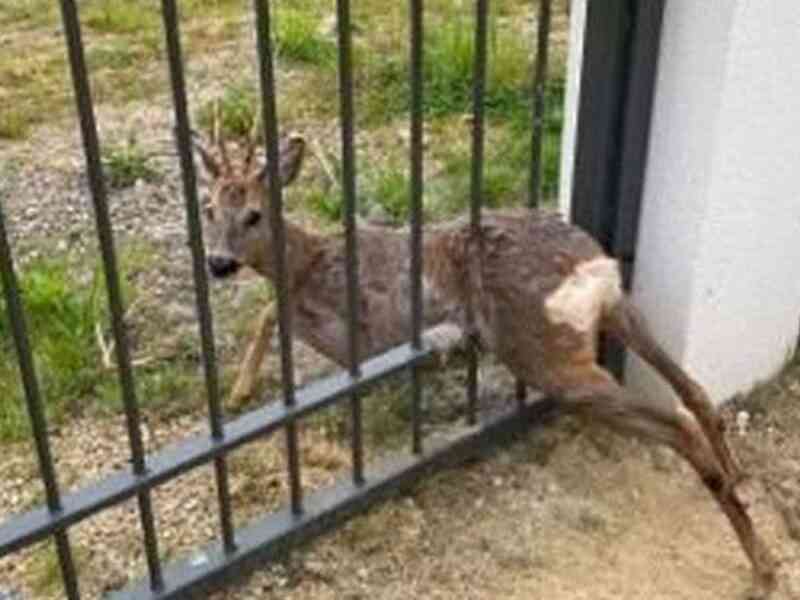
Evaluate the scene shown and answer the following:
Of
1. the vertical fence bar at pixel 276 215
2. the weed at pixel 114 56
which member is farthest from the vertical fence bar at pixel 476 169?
the weed at pixel 114 56

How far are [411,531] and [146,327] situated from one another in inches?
44.6

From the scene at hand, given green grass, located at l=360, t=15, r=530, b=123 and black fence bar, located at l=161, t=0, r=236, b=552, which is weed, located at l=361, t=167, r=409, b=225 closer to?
green grass, located at l=360, t=15, r=530, b=123

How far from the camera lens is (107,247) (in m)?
2.83

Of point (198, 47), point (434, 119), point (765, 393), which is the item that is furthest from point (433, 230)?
point (198, 47)

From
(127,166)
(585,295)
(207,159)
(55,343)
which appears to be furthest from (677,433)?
(127,166)

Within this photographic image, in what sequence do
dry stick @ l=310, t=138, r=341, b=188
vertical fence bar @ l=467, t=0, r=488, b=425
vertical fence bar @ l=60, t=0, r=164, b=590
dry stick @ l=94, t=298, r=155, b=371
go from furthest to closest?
dry stick @ l=310, t=138, r=341, b=188, dry stick @ l=94, t=298, r=155, b=371, vertical fence bar @ l=467, t=0, r=488, b=425, vertical fence bar @ l=60, t=0, r=164, b=590

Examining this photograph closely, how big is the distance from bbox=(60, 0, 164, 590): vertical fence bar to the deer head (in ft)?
2.71

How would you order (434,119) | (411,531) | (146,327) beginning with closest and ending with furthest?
(411,531) → (146,327) → (434,119)

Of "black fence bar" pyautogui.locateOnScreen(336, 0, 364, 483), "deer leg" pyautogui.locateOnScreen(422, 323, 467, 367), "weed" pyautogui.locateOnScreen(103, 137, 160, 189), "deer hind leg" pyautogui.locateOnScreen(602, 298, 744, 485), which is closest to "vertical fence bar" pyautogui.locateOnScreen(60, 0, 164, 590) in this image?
"black fence bar" pyautogui.locateOnScreen(336, 0, 364, 483)

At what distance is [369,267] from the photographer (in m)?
3.87

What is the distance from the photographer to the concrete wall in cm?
343

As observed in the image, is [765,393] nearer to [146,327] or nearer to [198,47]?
[146,327]

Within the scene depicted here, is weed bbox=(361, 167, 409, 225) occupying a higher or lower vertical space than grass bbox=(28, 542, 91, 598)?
higher

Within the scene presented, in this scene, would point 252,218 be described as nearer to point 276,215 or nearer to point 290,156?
point 290,156
